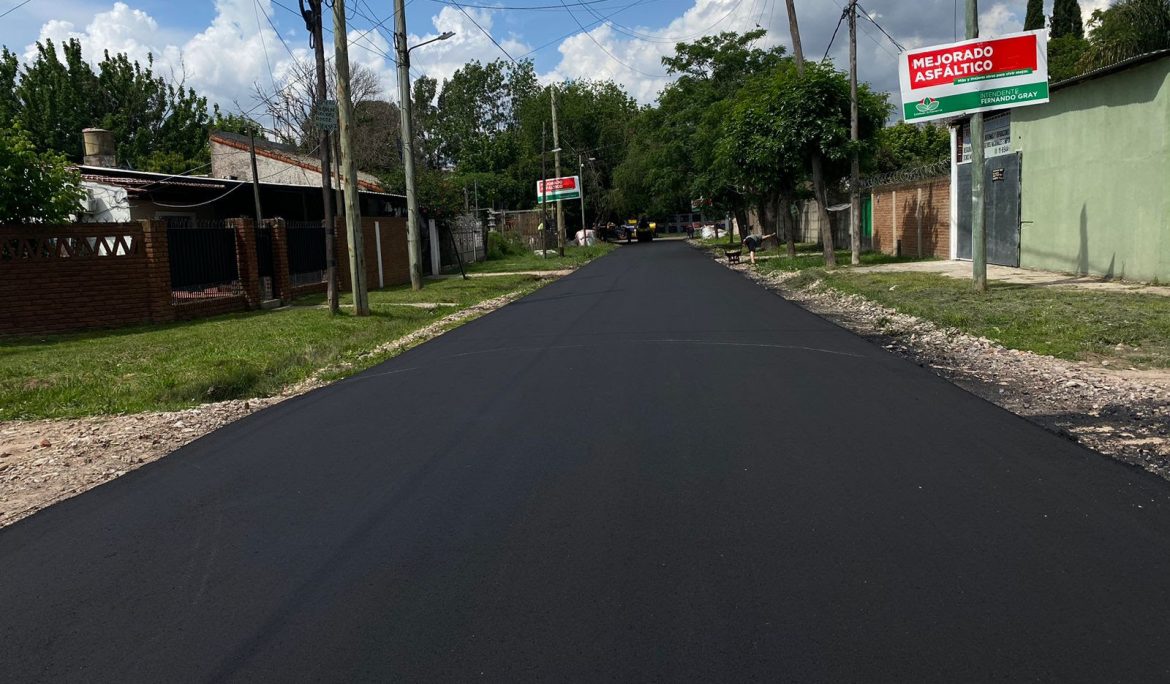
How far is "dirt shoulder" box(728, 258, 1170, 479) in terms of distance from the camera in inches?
272

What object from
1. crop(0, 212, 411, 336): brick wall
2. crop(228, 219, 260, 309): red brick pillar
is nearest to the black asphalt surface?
crop(0, 212, 411, 336): brick wall

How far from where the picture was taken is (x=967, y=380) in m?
9.59

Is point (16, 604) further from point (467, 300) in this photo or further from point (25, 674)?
point (467, 300)

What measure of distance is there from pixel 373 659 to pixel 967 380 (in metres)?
7.51

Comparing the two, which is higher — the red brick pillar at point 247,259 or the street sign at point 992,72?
the street sign at point 992,72

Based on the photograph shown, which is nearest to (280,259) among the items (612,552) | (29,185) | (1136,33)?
(29,185)

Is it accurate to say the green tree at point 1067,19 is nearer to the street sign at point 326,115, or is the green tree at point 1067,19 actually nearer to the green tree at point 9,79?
the street sign at point 326,115

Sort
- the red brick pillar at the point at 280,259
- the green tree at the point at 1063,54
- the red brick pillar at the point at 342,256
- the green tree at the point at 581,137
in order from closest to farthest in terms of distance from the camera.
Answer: the red brick pillar at the point at 280,259 → the red brick pillar at the point at 342,256 → the green tree at the point at 1063,54 → the green tree at the point at 581,137

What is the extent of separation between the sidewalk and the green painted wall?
1.10 feet

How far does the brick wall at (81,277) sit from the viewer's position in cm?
1568

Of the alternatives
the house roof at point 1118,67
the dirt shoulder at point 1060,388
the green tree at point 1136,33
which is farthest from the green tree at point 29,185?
the green tree at point 1136,33

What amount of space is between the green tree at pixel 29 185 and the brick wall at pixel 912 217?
2147cm

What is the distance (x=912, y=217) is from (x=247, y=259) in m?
19.7

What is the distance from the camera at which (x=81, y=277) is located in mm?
16406
